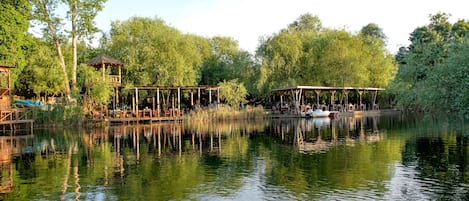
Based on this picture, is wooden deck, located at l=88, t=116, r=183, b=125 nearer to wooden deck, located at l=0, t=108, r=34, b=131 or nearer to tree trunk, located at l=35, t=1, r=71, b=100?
tree trunk, located at l=35, t=1, r=71, b=100

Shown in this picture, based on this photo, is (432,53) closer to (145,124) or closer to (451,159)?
(451,159)

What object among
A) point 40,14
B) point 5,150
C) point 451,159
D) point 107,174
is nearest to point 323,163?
point 451,159

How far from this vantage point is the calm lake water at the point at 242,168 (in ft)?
42.9

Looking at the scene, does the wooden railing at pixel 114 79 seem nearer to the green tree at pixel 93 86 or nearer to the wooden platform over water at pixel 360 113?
the green tree at pixel 93 86

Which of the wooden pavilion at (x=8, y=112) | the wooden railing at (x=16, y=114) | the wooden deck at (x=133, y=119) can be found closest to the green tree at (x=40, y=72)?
the wooden pavilion at (x=8, y=112)

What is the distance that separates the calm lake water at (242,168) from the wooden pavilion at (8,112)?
7.42m

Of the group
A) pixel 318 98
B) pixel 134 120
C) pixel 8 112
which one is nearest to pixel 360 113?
pixel 318 98

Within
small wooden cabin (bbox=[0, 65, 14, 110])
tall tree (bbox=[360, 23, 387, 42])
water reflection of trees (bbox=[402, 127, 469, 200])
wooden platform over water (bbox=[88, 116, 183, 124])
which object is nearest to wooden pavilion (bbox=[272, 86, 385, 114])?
wooden platform over water (bbox=[88, 116, 183, 124])

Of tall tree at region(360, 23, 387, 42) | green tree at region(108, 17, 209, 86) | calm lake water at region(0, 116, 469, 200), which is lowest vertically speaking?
calm lake water at region(0, 116, 469, 200)

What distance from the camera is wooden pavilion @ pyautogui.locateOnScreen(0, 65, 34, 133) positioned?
3419 centimetres

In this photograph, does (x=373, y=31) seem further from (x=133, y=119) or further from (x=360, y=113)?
(x=133, y=119)

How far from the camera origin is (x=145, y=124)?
40.6m

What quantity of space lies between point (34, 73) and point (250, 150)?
27375 millimetres

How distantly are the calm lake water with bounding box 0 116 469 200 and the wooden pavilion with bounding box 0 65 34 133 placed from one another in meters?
7.42
